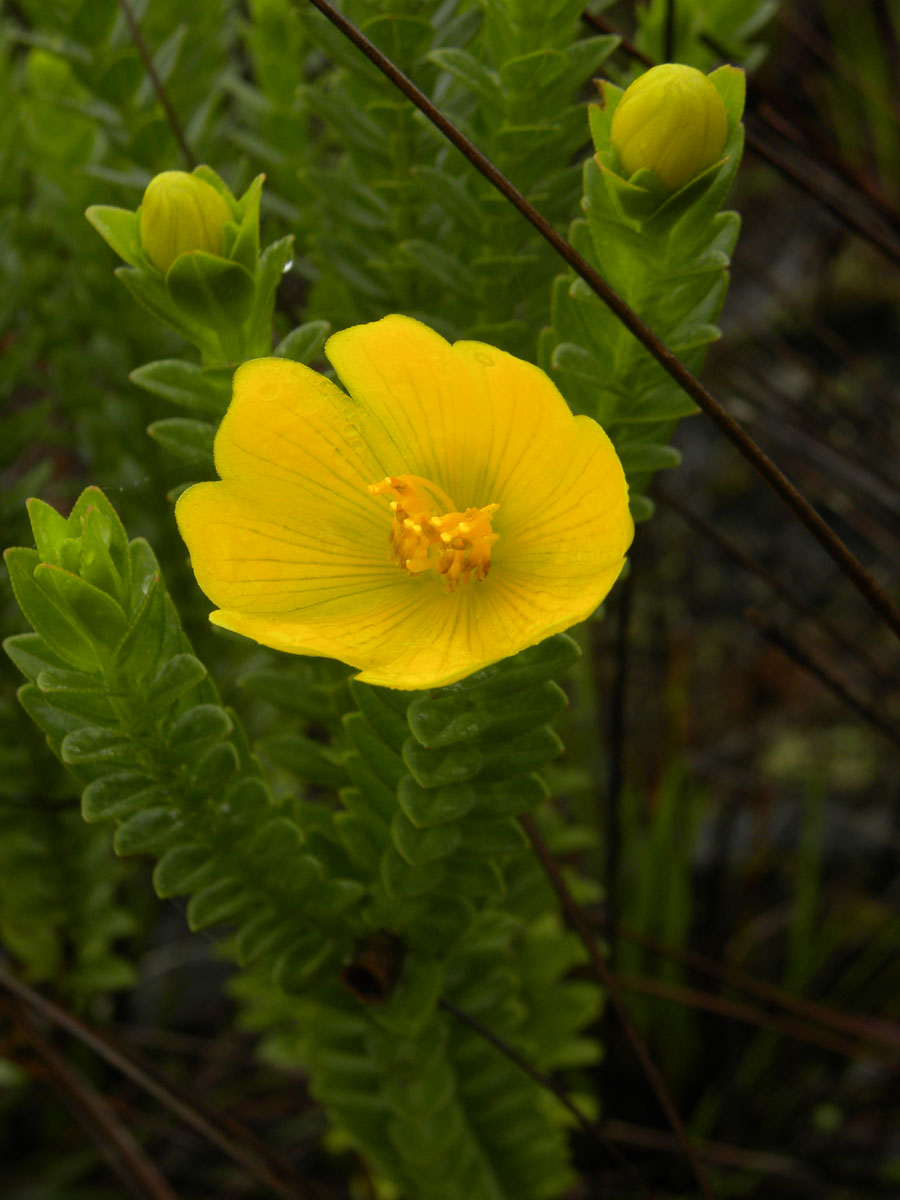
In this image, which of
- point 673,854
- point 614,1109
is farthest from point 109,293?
point 614,1109

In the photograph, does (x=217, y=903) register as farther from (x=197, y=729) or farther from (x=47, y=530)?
(x=47, y=530)

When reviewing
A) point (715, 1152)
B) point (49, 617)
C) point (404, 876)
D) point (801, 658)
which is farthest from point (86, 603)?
point (715, 1152)

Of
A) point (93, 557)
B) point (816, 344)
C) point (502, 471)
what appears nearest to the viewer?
point (93, 557)

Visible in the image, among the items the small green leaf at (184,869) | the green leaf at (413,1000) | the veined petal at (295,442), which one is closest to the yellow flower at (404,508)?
the veined petal at (295,442)

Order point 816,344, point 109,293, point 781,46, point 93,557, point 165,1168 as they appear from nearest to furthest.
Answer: point 93,557 < point 109,293 < point 165,1168 < point 816,344 < point 781,46

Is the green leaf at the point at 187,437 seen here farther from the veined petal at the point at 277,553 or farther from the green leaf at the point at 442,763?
the green leaf at the point at 442,763

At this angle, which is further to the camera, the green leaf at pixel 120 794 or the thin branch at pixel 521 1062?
the thin branch at pixel 521 1062

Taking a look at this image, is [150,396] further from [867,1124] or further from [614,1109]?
[867,1124]

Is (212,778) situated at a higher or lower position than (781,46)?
lower
